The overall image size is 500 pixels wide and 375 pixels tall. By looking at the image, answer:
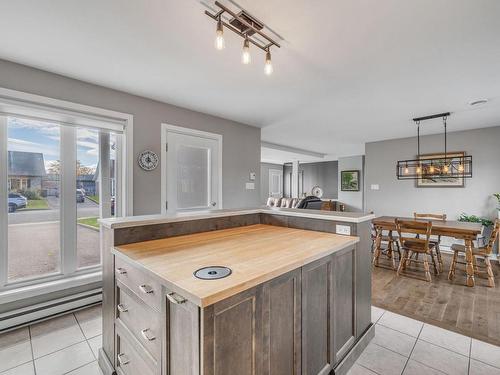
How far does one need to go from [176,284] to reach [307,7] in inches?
66.8

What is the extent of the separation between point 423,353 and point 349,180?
695cm

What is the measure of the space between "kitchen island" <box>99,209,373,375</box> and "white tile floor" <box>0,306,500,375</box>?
0.18 m

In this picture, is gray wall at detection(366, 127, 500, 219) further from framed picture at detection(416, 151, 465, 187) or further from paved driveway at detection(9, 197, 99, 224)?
paved driveway at detection(9, 197, 99, 224)

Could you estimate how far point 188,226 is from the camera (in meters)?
1.81

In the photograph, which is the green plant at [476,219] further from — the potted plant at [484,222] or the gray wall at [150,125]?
the gray wall at [150,125]

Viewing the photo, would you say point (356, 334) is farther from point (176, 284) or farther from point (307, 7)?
point (307, 7)

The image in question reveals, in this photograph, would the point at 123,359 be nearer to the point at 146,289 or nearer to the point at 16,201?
the point at 146,289

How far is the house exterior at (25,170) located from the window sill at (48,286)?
952 mm

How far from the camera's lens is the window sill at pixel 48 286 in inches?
85.0

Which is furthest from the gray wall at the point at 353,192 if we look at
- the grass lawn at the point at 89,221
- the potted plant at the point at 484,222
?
the grass lawn at the point at 89,221

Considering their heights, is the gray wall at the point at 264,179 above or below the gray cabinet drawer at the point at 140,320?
above

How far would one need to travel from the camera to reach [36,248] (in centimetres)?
240

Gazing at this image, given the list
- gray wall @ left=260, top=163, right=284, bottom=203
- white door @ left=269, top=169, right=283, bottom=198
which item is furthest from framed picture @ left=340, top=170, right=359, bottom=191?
gray wall @ left=260, top=163, right=284, bottom=203

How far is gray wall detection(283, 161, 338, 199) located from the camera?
9203 mm
